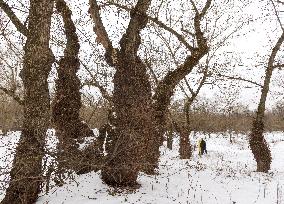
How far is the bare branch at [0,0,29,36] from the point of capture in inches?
366

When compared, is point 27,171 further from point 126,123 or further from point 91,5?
point 91,5

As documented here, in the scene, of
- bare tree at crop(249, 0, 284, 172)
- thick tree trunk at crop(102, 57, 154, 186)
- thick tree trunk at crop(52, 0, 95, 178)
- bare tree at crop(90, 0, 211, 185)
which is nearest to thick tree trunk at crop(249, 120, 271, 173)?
bare tree at crop(249, 0, 284, 172)

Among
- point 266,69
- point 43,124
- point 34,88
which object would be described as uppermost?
point 266,69

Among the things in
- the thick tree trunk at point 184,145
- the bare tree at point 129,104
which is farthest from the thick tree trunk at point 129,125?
the thick tree trunk at point 184,145

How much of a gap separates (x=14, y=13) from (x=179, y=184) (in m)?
5.77

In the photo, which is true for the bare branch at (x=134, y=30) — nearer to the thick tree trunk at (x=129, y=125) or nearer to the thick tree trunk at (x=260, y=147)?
the thick tree trunk at (x=129, y=125)

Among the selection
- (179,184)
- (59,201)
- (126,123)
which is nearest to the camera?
(59,201)

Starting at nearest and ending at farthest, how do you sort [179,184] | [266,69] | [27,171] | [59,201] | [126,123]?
[27,171]
[59,201]
[126,123]
[179,184]
[266,69]

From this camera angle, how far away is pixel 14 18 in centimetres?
942

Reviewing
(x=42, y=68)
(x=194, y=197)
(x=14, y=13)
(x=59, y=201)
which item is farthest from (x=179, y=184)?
(x=14, y=13)

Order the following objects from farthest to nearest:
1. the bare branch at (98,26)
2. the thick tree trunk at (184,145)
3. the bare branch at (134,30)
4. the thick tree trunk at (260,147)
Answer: the thick tree trunk at (184,145) → the thick tree trunk at (260,147) → the bare branch at (98,26) → the bare branch at (134,30)

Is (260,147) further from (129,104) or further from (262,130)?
(129,104)

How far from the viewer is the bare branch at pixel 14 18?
30.5ft

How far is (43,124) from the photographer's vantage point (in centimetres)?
813
